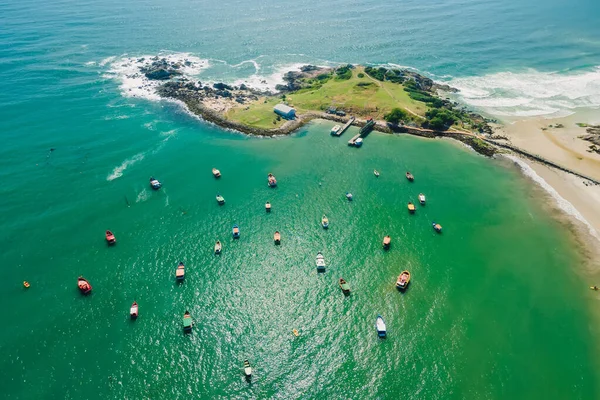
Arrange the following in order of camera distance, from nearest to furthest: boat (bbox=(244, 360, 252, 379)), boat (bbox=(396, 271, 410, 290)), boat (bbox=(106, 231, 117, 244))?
boat (bbox=(244, 360, 252, 379)), boat (bbox=(396, 271, 410, 290)), boat (bbox=(106, 231, 117, 244))

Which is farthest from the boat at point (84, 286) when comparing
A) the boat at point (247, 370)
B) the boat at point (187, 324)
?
the boat at point (247, 370)

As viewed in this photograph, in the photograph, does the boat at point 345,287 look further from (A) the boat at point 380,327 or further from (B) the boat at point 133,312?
(B) the boat at point 133,312

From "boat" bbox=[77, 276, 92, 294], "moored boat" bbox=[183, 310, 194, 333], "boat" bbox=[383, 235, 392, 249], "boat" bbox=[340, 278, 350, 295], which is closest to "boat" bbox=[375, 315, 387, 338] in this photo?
"boat" bbox=[340, 278, 350, 295]

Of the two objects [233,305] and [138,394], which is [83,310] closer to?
[138,394]

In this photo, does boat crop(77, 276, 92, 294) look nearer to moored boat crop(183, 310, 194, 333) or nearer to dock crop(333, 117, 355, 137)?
moored boat crop(183, 310, 194, 333)

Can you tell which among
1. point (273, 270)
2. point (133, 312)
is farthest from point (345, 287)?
point (133, 312)

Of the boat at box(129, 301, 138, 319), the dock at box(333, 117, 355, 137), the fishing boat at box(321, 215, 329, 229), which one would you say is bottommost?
the boat at box(129, 301, 138, 319)

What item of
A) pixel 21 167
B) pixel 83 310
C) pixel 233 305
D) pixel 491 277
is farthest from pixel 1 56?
pixel 491 277
